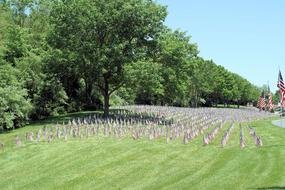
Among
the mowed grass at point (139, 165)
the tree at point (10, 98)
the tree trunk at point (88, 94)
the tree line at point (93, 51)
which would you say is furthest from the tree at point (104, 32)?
the mowed grass at point (139, 165)

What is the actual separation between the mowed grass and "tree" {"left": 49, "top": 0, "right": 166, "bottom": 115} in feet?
44.7

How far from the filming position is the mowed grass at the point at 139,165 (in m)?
14.4

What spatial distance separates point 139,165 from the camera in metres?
17.2

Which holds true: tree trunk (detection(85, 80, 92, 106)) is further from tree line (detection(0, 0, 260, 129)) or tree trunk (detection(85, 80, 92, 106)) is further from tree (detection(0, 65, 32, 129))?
tree (detection(0, 65, 32, 129))

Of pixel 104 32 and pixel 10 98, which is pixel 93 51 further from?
pixel 10 98

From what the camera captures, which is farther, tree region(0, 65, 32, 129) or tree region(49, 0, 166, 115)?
tree region(49, 0, 166, 115)

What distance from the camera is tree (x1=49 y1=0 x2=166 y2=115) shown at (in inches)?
1403

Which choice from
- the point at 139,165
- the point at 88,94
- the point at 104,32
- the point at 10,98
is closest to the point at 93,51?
the point at 104,32

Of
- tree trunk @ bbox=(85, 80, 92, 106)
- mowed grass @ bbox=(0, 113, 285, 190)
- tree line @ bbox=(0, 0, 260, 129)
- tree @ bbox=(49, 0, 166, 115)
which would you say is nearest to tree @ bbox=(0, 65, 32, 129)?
tree line @ bbox=(0, 0, 260, 129)

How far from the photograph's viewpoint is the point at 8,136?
91.0ft

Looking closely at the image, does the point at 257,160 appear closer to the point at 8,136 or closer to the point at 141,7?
the point at 8,136

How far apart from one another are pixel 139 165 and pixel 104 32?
22000mm

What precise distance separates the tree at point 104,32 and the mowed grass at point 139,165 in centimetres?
1362

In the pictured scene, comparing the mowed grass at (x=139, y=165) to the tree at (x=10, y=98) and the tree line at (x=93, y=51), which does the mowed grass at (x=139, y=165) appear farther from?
the tree line at (x=93, y=51)
